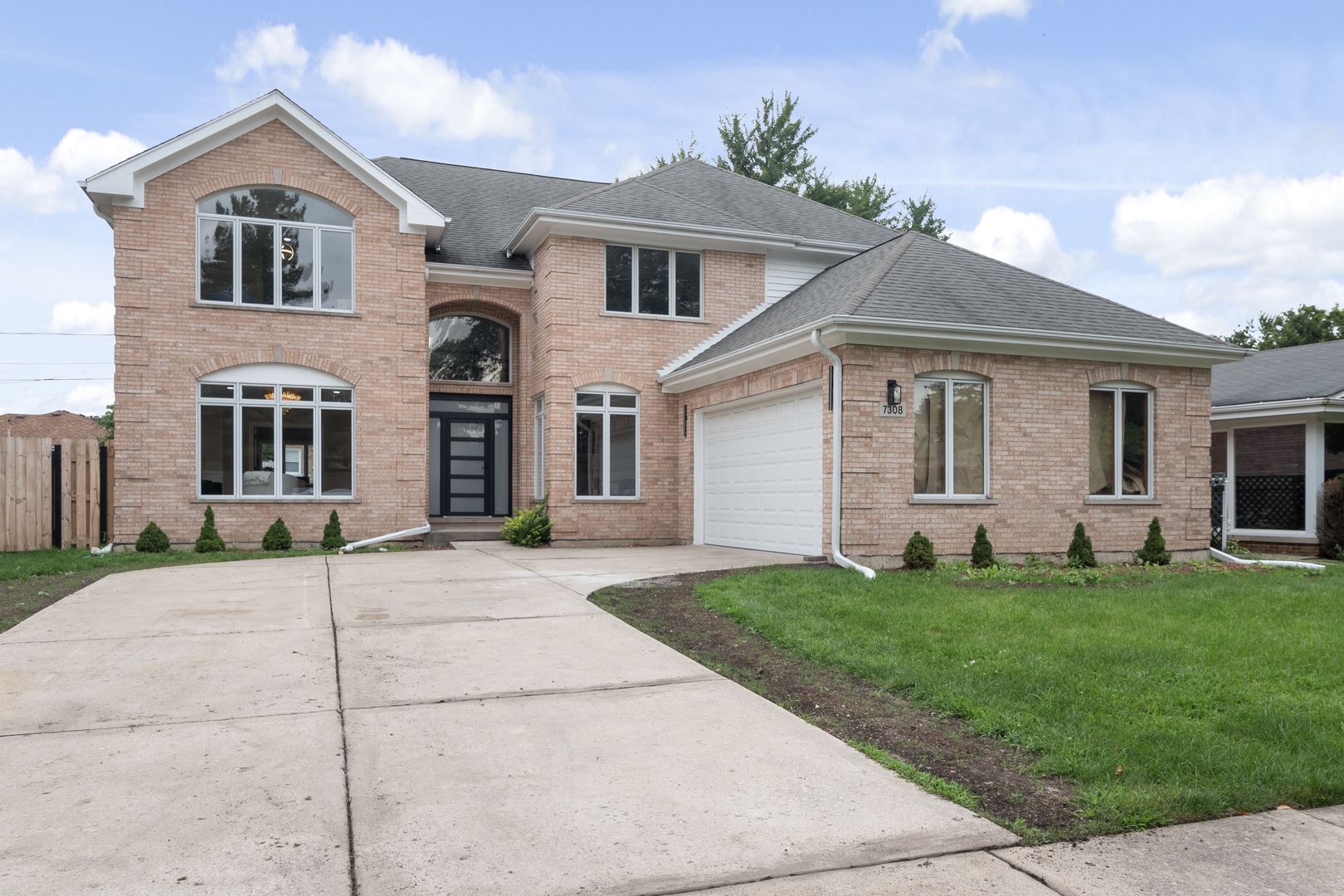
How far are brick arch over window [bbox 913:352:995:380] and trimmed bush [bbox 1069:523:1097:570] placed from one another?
2.43 m

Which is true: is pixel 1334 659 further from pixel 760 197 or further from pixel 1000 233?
pixel 1000 233

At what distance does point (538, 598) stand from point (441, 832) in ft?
17.4

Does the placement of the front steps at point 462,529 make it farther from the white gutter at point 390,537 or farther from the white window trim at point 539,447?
the white window trim at point 539,447

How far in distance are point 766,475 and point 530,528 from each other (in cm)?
423

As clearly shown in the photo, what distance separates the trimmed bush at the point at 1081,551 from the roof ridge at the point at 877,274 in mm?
4318

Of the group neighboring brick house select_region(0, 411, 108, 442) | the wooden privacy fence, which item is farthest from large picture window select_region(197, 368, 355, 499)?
neighboring brick house select_region(0, 411, 108, 442)

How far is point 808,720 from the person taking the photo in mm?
5086

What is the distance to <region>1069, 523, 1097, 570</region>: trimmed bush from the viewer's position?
40.3 ft

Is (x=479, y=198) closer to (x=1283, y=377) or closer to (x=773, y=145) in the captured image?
(x=1283, y=377)

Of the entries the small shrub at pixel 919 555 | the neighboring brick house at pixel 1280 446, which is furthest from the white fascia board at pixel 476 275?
the neighboring brick house at pixel 1280 446

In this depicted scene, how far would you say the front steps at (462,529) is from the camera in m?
16.0

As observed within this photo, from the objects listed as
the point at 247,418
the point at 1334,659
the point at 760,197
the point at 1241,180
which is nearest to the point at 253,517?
the point at 247,418

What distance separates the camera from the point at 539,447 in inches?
671

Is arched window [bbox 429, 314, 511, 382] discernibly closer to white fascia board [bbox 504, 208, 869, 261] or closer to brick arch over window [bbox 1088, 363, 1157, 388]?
white fascia board [bbox 504, 208, 869, 261]
